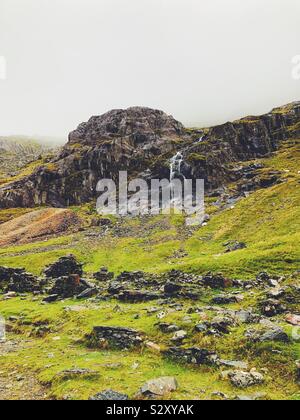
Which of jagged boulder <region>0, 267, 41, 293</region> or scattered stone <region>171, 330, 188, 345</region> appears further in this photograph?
jagged boulder <region>0, 267, 41, 293</region>

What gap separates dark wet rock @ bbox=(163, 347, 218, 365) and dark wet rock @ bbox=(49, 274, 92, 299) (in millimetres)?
20705

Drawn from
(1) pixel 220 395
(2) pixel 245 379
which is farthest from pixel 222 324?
(1) pixel 220 395

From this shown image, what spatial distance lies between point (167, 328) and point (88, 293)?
1640 cm

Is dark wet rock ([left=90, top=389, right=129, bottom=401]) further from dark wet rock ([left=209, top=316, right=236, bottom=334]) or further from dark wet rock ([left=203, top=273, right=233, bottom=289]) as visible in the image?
dark wet rock ([left=203, top=273, right=233, bottom=289])

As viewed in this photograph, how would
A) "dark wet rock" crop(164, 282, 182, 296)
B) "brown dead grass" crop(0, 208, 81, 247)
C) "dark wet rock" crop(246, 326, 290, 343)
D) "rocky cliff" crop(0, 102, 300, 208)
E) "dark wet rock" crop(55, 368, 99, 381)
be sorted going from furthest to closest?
"rocky cliff" crop(0, 102, 300, 208) < "brown dead grass" crop(0, 208, 81, 247) < "dark wet rock" crop(164, 282, 182, 296) < "dark wet rock" crop(246, 326, 290, 343) < "dark wet rock" crop(55, 368, 99, 381)

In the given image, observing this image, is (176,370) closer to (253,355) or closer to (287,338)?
(253,355)

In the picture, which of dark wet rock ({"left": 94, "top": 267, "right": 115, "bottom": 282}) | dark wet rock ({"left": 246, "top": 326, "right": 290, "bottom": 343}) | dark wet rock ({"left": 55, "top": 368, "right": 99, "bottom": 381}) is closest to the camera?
dark wet rock ({"left": 55, "top": 368, "right": 99, "bottom": 381})

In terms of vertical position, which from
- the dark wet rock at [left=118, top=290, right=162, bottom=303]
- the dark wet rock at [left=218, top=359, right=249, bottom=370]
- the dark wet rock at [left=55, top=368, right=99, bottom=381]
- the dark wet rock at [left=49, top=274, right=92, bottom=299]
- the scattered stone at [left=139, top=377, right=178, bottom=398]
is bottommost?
the dark wet rock at [left=49, top=274, right=92, bottom=299]

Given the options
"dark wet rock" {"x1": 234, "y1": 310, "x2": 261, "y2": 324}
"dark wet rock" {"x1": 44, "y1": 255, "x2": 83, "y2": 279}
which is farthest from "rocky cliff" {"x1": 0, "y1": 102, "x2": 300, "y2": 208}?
"dark wet rock" {"x1": 234, "y1": 310, "x2": 261, "y2": 324}

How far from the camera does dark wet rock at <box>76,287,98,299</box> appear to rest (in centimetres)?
4006

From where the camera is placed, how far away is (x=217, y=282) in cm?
3550

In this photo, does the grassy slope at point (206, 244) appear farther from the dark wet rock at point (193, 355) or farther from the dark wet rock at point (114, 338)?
the dark wet rock at point (193, 355)
